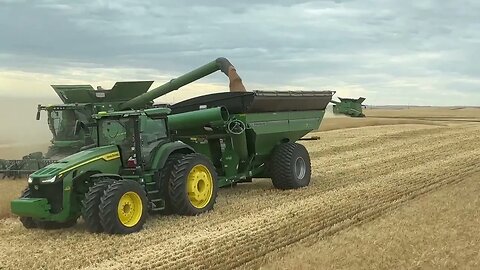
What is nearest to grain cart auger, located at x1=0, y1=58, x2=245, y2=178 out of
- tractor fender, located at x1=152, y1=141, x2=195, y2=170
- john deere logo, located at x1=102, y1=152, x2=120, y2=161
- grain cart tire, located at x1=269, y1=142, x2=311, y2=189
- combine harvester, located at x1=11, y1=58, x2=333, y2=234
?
combine harvester, located at x1=11, y1=58, x2=333, y2=234

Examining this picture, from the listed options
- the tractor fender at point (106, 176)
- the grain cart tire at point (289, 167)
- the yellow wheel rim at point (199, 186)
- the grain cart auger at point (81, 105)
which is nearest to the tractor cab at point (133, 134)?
the tractor fender at point (106, 176)

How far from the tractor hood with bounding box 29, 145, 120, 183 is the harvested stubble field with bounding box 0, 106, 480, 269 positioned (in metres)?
0.83

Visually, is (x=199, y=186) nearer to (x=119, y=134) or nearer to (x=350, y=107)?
(x=119, y=134)

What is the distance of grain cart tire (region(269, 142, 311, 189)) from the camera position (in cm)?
1186

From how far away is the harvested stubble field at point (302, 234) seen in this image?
22.1 feet

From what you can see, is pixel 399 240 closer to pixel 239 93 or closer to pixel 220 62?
pixel 239 93

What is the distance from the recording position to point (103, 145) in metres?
9.17

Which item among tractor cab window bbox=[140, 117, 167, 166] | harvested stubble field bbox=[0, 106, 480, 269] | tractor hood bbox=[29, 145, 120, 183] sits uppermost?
tractor cab window bbox=[140, 117, 167, 166]

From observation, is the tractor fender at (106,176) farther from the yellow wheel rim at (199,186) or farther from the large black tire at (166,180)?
the yellow wheel rim at (199,186)

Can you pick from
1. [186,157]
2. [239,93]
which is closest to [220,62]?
[239,93]

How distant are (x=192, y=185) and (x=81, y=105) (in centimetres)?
740

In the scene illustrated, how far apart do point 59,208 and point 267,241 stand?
2873 millimetres

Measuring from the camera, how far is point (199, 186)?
31.2 feet

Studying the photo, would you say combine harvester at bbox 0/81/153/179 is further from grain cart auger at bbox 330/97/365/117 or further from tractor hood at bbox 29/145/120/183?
grain cart auger at bbox 330/97/365/117
